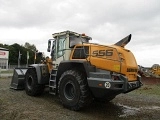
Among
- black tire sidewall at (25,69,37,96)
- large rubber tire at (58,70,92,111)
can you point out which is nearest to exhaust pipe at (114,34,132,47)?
large rubber tire at (58,70,92,111)

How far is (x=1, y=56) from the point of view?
5878 centimetres

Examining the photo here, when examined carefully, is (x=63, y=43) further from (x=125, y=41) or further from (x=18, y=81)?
(x=18, y=81)

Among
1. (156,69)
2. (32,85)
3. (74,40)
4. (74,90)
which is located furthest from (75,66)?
(156,69)

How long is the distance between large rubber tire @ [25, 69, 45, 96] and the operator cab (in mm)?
1182

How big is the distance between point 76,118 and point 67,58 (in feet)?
8.80

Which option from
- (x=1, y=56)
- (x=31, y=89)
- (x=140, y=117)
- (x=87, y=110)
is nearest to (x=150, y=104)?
(x=140, y=117)

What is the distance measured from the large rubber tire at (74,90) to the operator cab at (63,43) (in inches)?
41.6

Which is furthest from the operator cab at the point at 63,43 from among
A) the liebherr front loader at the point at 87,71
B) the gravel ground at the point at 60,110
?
the gravel ground at the point at 60,110

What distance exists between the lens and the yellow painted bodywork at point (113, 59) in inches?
309

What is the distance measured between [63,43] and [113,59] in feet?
9.01

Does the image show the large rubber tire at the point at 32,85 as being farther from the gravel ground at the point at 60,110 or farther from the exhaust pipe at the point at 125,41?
the exhaust pipe at the point at 125,41

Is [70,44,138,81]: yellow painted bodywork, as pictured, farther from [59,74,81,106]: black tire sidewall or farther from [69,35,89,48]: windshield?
[69,35,89,48]: windshield

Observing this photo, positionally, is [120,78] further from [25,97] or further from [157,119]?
[25,97]

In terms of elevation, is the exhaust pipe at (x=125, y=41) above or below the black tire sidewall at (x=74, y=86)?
above
